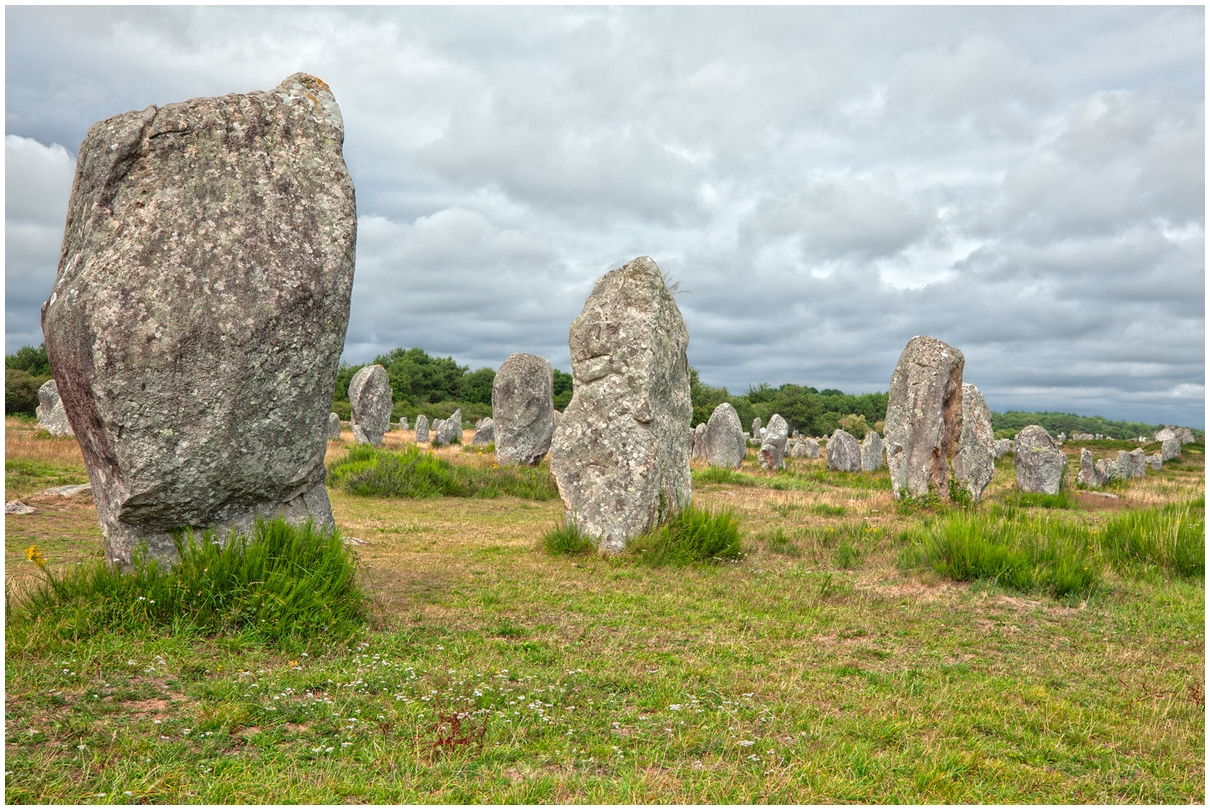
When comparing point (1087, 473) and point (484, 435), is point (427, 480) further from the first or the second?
point (1087, 473)

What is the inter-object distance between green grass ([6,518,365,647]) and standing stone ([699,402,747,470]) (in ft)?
73.4

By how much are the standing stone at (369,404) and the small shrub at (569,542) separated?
1947 centimetres

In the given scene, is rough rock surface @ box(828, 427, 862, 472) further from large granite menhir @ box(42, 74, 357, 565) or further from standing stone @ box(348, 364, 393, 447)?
large granite menhir @ box(42, 74, 357, 565)

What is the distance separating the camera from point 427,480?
15594 mm

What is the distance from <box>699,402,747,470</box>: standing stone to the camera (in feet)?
89.2

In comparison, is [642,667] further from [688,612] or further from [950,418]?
[950,418]

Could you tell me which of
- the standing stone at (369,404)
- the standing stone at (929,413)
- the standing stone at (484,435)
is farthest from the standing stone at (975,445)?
the standing stone at (484,435)

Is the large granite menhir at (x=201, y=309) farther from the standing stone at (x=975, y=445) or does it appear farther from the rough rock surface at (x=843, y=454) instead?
the rough rock surface at (x=843, y=454)

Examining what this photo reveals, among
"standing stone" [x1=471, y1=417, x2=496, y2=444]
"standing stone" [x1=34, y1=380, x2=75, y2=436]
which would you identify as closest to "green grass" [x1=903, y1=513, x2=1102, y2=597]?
"standing stone" [x1=34, y1=380, x2=75, y2=436]

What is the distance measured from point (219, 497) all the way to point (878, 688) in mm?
4440

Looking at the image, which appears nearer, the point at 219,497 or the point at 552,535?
the point at 219,497

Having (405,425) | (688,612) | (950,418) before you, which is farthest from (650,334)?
(405,425)

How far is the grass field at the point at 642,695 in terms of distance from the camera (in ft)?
11.1

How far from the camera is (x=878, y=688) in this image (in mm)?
4781
